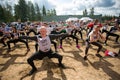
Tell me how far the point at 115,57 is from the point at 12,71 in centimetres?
596

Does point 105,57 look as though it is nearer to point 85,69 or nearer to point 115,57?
point 115,57

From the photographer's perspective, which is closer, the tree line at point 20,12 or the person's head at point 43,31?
the person's head at point 43,31

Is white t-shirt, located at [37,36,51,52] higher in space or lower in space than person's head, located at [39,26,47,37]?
lower

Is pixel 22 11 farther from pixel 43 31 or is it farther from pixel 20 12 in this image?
pixel 43 31

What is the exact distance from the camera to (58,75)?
6.09m

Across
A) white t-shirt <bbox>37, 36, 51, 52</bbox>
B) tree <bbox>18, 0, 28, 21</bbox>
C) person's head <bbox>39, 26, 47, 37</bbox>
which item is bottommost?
white t-shirt <bbox>37, 36, 51, 52</bbox>

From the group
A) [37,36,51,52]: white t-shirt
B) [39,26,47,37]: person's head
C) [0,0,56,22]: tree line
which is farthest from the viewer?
[0,0,56,22]: tree line

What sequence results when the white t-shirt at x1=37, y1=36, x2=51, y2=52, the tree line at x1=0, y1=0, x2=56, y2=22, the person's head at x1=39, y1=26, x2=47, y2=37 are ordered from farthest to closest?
the tree line at x1=0, y1=0, x2=56, y2=22 < the white t-shirt at x1=37, y1=36, x2=51, y2=52 < the person's head at x1=39, y1=26, x2=47, y2=37

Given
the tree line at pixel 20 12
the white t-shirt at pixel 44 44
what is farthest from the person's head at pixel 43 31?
the tree line at pixel 20 12

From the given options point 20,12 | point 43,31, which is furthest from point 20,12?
point 43,31

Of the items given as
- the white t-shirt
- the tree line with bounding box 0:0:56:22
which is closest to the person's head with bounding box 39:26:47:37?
the white t-shirt

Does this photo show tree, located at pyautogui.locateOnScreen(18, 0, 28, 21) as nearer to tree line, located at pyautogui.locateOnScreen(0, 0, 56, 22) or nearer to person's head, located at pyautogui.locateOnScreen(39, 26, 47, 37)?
tree line, located at pyautogui.locateOnScreen(0, 0, 56, 22)

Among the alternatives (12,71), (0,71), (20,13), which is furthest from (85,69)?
(20,13)

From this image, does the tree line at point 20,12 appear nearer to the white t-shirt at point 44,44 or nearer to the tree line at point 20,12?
the tree line at point 20,12
